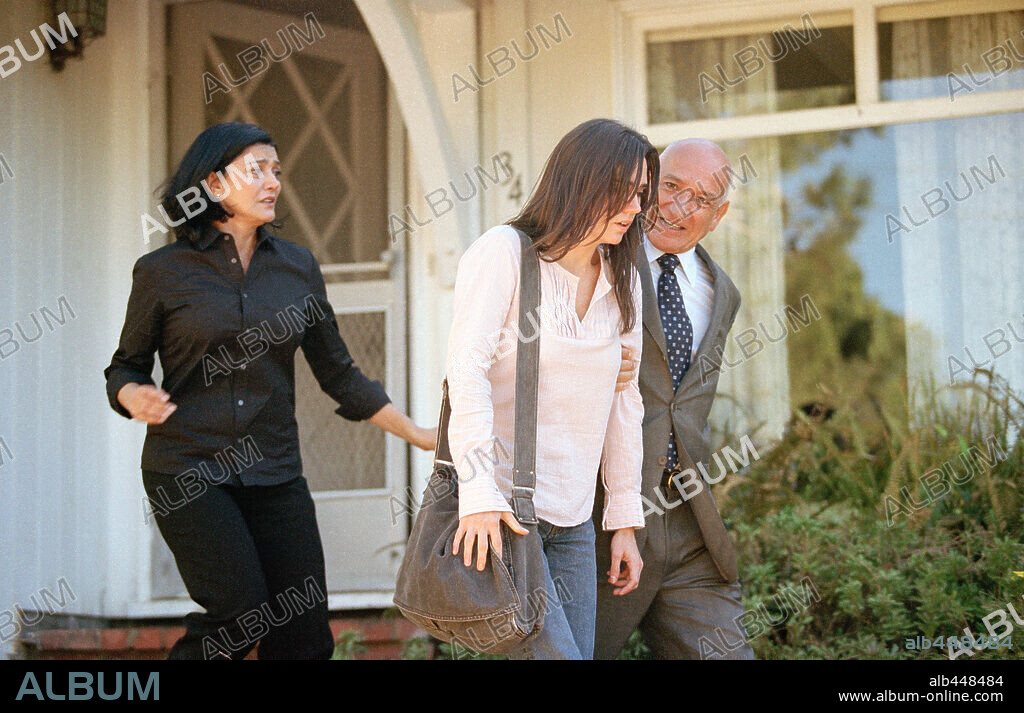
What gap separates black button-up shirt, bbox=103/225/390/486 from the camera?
3232 mm

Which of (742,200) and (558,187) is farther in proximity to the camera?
(742,200)

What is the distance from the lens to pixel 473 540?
2549 mm

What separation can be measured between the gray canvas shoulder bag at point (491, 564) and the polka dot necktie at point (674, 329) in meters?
0.66

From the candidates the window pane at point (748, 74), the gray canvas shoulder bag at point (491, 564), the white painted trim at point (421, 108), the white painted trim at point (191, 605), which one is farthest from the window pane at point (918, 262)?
the gray canvas shoulder bag at point (491, 564)

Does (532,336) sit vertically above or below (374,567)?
above

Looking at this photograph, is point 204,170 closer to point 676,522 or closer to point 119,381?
point 119,381

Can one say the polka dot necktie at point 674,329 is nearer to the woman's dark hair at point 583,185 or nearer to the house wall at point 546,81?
the woman's dark hair at point 583,185

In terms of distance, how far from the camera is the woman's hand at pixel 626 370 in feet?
9.70

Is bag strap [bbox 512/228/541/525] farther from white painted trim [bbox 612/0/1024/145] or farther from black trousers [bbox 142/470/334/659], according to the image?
white painted trim [bbox 612/0/1024/145]

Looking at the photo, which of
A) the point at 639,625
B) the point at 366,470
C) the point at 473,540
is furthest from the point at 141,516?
the point at 473,540

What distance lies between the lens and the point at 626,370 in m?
2.96

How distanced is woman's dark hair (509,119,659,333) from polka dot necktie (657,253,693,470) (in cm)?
56

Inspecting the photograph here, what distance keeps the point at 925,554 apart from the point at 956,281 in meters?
1.40
